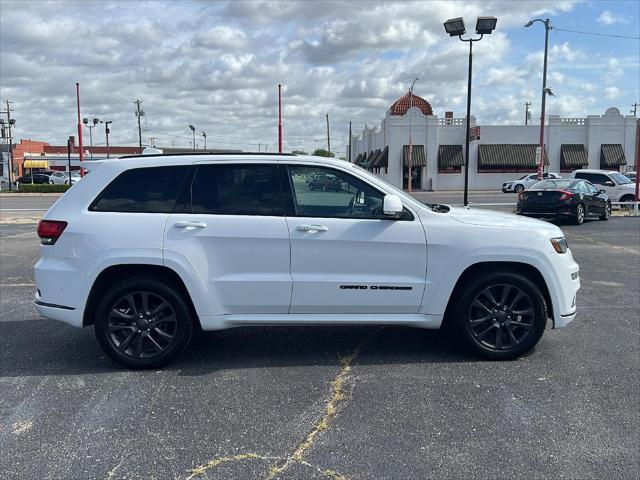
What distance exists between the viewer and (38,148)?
9519cm

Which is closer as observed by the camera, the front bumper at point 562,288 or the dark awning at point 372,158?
the front bumper at point 562,288

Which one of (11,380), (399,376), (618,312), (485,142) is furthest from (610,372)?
(485,142)

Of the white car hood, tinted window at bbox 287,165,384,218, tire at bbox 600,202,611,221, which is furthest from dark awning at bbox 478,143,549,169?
tinted window at bbox 287,165,384,218

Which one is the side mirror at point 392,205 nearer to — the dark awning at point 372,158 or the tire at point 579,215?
the tire at point 579,215

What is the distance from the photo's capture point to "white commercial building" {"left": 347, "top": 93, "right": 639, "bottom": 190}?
46.3 metres

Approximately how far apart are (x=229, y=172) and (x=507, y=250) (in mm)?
2405

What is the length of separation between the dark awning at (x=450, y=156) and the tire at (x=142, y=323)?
4338cm

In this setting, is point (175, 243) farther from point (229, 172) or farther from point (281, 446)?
point (281, 446)

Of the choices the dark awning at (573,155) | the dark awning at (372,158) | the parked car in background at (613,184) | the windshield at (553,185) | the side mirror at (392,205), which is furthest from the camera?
Answer: the dark awning at (372,158)

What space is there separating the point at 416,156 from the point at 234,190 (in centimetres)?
4295

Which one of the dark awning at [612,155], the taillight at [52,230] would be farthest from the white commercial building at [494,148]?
the taillight at [52,230]

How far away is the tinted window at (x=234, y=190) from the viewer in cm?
468

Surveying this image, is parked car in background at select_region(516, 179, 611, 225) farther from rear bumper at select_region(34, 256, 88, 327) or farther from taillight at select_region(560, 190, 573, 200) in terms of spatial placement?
rear bumper at select_region(34, 256, 88, 327)

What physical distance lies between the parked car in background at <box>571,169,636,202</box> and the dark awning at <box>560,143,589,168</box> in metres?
26.0
